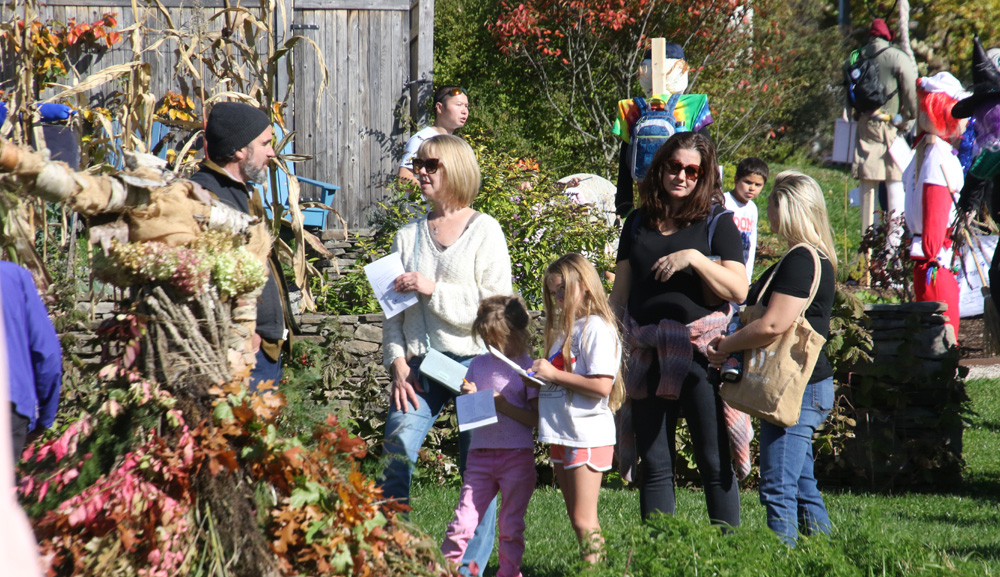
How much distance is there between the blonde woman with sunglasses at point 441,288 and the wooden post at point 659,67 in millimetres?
2585

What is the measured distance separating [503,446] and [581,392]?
1.20ft

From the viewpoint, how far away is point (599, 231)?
21.7 feet

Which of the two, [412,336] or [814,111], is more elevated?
[814,111]

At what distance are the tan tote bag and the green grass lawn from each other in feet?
1.52

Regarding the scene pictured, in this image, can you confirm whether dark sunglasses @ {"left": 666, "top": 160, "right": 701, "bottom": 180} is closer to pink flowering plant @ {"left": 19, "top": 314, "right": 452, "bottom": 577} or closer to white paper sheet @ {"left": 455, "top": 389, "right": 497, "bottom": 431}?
A: white paper sheet @ {"left": 455, "top": 389, "right": 497, "bottom": 431}

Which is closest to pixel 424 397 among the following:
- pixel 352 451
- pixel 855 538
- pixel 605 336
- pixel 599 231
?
pixel 605 336

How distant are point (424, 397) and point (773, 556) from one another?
1.41 metres

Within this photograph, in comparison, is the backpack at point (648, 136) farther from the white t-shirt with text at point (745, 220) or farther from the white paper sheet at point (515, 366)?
the white paper sheet at point (515, 366)

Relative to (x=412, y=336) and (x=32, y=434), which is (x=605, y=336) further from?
(x=32, y=434)

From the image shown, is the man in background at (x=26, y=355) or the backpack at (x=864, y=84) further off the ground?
the backpack at (x=864, y=84)

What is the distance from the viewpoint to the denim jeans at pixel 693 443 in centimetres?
347

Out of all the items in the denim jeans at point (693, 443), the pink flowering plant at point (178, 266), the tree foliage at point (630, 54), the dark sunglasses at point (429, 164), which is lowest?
the denim jeans at point (693, 443)

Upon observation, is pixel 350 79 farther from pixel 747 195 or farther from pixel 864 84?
pixel 864 84

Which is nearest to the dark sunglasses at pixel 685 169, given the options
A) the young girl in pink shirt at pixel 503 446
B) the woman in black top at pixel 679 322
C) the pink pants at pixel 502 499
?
the woman in black top at pixel 679 322
